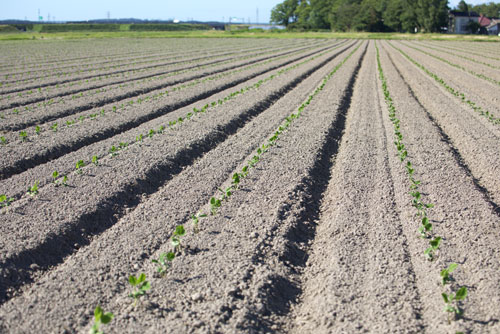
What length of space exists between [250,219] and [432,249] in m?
2.23

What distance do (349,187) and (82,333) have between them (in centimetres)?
469

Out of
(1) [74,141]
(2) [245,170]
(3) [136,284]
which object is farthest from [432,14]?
(3) [136,284]

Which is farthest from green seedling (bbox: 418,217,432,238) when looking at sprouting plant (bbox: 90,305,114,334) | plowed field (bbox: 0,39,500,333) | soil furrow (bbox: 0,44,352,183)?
soil furrow (bbox: 0,44,352,183)

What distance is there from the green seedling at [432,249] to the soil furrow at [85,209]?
13.0 ft

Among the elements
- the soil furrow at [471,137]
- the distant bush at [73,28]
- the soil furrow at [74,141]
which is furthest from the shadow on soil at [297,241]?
the distant bush at [73,28]

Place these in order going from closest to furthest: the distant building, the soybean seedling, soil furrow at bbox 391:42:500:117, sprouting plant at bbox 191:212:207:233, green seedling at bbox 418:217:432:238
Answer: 1. green seedling at bbox 418:217:432:238
2. sprouting plant at bbox 191:212:207:233
3. the soybean seedling
4. soil furrow at bbox 391:42:500:117
5. the distant building

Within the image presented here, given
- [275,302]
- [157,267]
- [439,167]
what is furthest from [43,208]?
[439,167]

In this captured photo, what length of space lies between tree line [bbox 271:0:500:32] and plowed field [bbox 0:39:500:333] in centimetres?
8125

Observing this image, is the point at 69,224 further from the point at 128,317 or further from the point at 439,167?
the point at 439,167

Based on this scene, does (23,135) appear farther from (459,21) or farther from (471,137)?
(459,21)

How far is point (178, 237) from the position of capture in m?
5.54

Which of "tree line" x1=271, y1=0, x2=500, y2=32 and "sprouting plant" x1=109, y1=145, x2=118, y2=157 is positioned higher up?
"tree line" x1=271, y1=0, x2=500, y2=32

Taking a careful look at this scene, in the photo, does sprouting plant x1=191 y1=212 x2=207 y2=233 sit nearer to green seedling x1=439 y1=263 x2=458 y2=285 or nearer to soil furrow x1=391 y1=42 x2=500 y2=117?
green seedling x1=439 y1=263 x2=458 y2=285

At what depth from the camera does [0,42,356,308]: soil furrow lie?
5.23m
